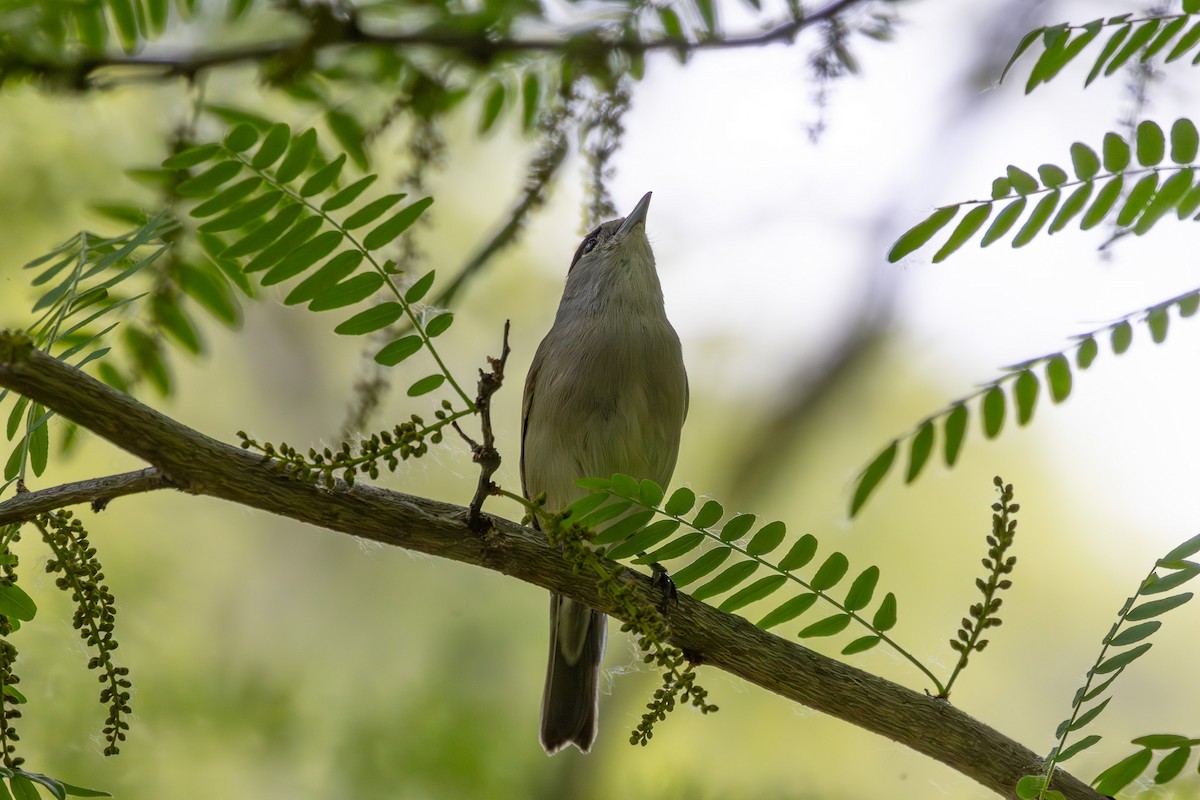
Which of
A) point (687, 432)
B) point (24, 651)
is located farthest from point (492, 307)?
point (24, 651)

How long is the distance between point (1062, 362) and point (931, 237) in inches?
15.5

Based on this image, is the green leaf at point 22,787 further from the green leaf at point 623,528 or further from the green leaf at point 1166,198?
the green leaf at point 1166,198

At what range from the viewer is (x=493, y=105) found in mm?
3559

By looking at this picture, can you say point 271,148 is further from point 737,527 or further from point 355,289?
point 737,527

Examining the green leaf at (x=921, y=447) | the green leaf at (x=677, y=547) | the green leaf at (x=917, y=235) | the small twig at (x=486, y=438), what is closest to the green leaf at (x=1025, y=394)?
the green leaf at (x=921, y=447)

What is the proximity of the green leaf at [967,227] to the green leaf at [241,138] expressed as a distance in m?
1.62

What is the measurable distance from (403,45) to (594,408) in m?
1.55

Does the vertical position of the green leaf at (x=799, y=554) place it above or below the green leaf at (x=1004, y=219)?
below

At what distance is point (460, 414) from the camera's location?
7.13 feet

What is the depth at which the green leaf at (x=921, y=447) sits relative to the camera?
2125mm

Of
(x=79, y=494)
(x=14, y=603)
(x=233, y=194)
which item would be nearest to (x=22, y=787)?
(x=14, y=603)

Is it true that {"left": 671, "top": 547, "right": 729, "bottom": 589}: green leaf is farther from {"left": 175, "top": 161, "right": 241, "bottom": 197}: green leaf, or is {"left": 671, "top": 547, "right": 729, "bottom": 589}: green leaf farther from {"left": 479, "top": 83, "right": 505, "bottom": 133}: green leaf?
{"left": 479, "top": 83, "right": 505, "bottom": 133}: green leaf

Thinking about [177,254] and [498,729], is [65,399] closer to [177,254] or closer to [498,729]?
[177,254]

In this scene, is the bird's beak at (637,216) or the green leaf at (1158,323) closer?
the green leaf at (1158,323)
